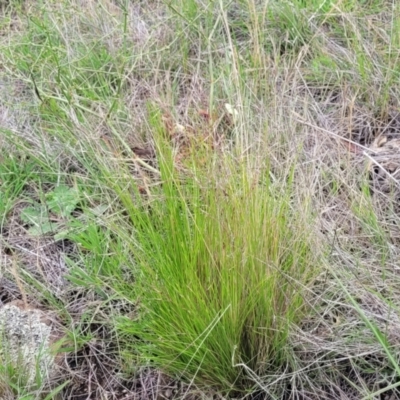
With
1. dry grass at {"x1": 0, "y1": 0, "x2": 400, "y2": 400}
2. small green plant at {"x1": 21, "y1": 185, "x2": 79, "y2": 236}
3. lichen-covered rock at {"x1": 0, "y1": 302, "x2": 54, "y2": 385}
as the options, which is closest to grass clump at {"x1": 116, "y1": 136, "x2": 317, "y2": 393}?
dry grass at {"x1": 0, "y1": 0, "x2": 400, "y2": 400}

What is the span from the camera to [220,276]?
4.06 ft

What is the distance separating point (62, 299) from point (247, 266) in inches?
22.6

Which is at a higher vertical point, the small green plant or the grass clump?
the grass clump

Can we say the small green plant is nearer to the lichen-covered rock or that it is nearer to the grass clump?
the lichen-covered rock

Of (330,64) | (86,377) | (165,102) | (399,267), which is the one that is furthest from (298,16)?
(86,377)

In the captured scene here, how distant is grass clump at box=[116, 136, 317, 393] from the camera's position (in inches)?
48.7

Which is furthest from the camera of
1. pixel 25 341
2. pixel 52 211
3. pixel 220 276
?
pixel 52 211

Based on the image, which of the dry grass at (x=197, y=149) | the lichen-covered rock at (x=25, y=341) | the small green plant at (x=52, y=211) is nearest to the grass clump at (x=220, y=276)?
the dry grass at (x=197, y=149)

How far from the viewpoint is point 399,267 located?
1363 mm

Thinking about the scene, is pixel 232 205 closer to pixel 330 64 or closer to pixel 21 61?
pixel 330 64

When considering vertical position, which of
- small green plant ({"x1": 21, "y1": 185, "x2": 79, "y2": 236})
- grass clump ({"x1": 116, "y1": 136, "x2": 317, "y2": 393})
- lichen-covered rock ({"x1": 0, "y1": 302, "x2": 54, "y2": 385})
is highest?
grass clump ({"x1": 116, "y1": 136, "x2": 317, "y2": 393})

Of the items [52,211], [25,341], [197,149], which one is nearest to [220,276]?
[197,149]

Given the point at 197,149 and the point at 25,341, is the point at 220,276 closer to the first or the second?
the point at 197,149

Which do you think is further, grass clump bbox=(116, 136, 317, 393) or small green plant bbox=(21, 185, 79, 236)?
small green plant bbox=(21, 185, 79, 236)
